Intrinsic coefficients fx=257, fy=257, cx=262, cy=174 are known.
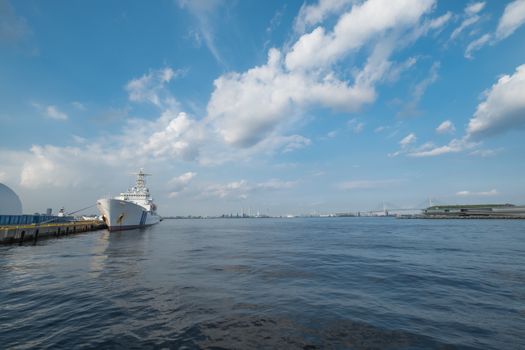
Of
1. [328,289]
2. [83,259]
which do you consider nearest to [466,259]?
[328,289]

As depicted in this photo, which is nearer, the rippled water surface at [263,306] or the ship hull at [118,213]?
the rippled water surface at [263,306]

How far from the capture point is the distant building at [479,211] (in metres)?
113

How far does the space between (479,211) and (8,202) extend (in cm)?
18352

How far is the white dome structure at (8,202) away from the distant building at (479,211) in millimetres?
170271

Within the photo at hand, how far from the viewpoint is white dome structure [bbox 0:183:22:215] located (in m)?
66.4

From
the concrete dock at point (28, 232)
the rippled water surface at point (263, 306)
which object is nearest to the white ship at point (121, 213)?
the concrete dock at point (28, 232)

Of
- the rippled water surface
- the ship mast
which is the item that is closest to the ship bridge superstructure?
the ship mast

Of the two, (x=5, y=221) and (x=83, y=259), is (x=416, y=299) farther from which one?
(x=5, y=221)

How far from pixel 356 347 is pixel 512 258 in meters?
21.1

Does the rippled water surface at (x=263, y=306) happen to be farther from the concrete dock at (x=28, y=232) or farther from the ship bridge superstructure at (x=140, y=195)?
the ship bridge superstructure at (x=140, y=195)

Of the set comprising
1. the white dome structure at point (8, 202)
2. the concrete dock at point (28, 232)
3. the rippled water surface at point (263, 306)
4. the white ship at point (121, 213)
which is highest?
the white dome structure at point (8, 202)

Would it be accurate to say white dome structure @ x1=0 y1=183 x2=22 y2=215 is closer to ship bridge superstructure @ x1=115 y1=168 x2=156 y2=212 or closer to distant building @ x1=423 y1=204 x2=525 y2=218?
ship bridge superstructure @ x1=115 y1=168 x2=156 y2=212

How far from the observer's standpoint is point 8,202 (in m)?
68.6

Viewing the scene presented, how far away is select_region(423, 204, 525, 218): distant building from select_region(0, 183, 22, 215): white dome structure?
170271mm
